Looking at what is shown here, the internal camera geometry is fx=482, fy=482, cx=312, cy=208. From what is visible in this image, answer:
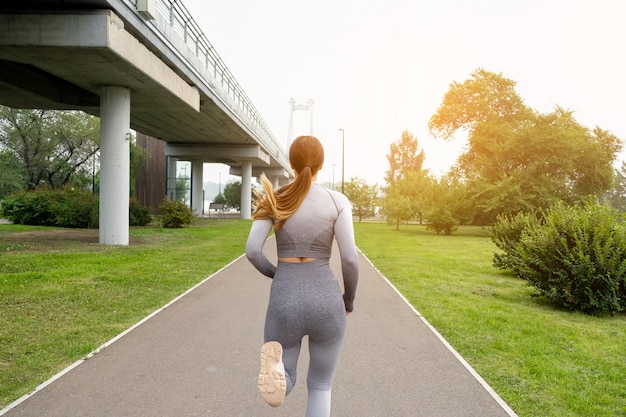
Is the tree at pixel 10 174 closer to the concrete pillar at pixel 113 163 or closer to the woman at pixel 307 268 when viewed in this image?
the concrete pillar at pixel 113 163

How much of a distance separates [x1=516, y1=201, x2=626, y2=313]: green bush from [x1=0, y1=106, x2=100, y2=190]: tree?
40.4 meters

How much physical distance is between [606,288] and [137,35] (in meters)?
13.4

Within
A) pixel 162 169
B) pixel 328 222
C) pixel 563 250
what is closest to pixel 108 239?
pixel 563 250

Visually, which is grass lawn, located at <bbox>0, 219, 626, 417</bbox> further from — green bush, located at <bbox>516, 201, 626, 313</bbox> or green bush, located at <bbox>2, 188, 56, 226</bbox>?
green bush, located at <bbox>2, 188, 56, 226</bbox>

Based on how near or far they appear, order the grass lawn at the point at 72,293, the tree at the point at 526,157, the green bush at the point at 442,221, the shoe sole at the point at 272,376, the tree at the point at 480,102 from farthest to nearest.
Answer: the tree at the point at 480,102, the green bush at the point at 442,221, the tree at the point at 526,157, the grass lawn at the point at 72,293, the shoe sole at the point at 272,376

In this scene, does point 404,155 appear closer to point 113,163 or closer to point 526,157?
point 526,157

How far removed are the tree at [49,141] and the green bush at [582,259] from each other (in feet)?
132

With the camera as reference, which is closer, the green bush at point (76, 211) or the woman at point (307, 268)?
the woman at point (307, 268)

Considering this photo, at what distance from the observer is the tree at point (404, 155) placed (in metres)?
77.9

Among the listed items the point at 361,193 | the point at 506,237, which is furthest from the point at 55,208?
the point at 361,193

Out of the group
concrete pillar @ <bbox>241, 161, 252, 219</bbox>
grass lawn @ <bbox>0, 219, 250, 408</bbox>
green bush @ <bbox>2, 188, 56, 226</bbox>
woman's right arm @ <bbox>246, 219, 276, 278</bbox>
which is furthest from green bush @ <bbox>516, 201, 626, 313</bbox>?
concrete pillar @ <bbox>241, 161, 252, 219</bbox>

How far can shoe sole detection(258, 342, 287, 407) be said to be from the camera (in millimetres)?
2508

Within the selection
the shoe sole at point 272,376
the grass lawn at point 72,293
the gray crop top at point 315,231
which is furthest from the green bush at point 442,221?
the shoe sole at point 272,376

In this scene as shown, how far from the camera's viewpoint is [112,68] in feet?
46.2
